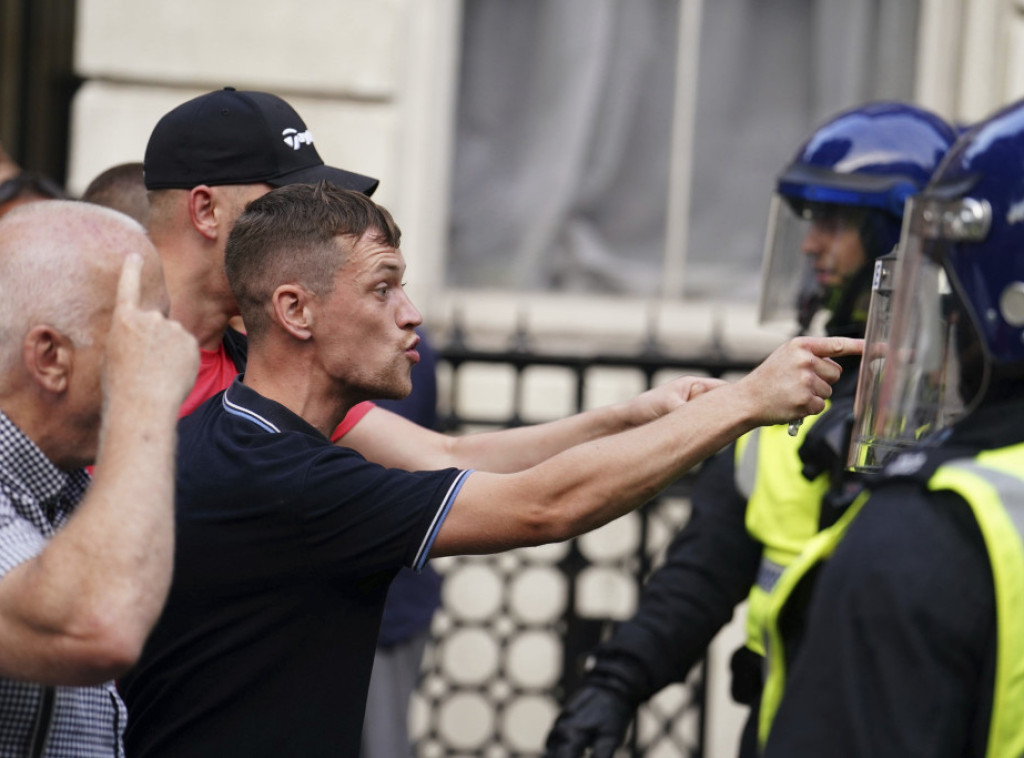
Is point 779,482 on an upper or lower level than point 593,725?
upper

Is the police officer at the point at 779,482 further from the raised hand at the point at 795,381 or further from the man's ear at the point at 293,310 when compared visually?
the man's ear at the point at 293,310

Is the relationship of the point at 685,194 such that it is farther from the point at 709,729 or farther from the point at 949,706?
the point at 949,706

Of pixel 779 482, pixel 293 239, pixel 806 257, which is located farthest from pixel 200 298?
pixel 806 257

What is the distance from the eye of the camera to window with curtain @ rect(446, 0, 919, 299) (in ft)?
19.1

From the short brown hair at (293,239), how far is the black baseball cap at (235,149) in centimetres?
36

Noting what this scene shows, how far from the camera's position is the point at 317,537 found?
2.09 meters

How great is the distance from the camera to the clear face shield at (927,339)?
175cm

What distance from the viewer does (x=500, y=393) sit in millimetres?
5438

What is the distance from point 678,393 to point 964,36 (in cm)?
375

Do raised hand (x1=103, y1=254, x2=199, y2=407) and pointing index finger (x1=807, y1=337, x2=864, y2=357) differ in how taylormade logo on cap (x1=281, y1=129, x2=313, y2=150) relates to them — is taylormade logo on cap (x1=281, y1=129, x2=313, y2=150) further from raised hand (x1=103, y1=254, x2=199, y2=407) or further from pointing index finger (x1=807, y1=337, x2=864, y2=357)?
pointing index finger (x1=807, y1=337, x2=864, y2=357)

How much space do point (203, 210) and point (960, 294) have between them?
1.60 meters

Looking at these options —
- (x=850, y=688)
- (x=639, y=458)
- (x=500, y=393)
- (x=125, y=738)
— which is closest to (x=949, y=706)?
(x=850, y=688)

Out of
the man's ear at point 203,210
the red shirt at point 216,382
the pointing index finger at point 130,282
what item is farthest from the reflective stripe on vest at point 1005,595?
the man's ear at point 203,210

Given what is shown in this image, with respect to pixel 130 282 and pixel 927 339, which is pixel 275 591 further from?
pixel 927 339
